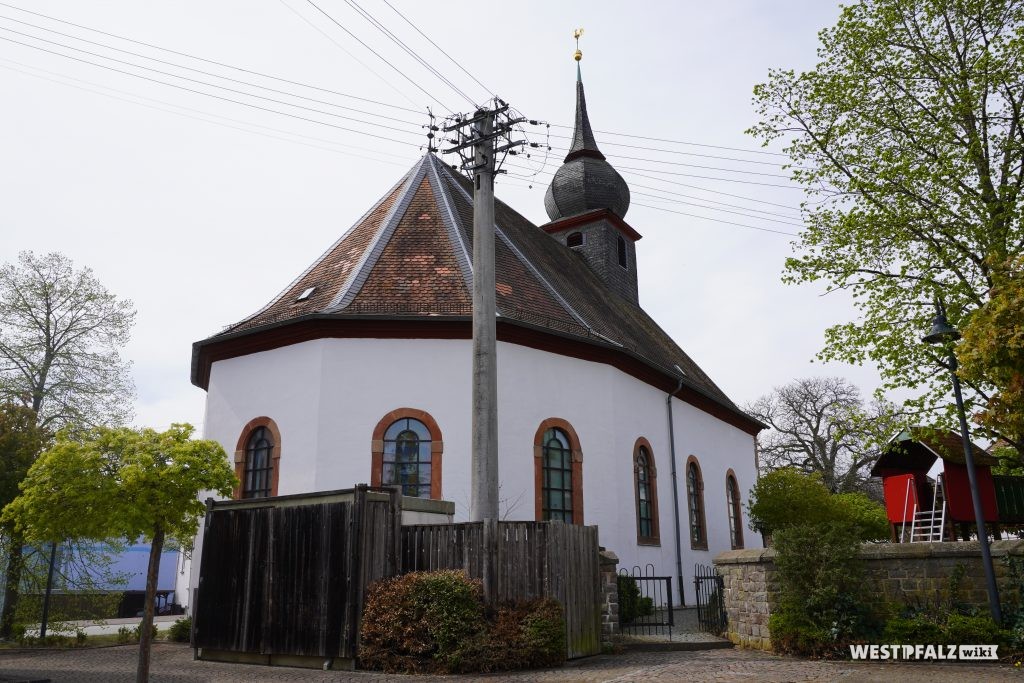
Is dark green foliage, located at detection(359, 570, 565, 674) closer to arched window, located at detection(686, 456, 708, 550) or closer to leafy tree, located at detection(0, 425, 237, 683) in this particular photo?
leafy tree, located at detection(0, 425, 237, 683)

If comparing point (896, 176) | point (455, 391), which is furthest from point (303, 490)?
point (896, 176)

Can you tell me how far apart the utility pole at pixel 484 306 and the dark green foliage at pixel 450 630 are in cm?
135

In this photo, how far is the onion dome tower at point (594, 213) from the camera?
94.4 feet

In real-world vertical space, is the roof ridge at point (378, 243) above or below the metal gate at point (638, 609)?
above

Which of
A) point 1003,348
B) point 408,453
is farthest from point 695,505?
point 1003,348

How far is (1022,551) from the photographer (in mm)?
10055

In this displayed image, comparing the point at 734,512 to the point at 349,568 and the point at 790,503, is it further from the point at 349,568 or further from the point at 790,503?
the point at 349,568

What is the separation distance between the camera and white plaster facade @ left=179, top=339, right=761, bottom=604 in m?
14.9

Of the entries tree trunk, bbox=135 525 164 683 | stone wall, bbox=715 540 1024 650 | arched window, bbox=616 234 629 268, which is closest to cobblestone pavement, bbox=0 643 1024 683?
stone wall, bbox=715 540 1024 650

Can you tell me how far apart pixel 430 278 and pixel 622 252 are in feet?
48.2

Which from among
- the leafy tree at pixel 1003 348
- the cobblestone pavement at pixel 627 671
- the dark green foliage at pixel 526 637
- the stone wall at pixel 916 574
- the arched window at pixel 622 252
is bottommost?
the cobblestone pavement at pixel 627 671

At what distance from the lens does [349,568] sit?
10.7 metres

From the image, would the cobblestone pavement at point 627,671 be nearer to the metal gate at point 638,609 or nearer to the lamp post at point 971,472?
the lamp post at point 971,472

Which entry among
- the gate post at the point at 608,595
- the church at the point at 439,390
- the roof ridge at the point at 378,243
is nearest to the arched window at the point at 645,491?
the church at the point at 439,390
